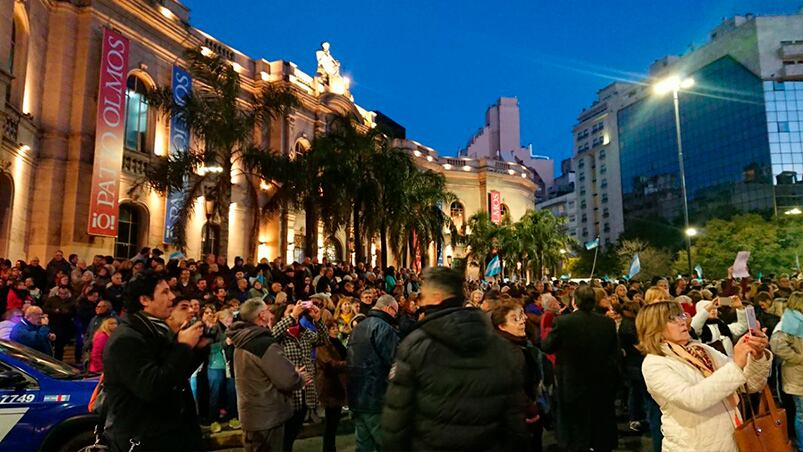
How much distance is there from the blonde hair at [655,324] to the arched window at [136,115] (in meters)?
21.4

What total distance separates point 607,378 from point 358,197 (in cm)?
1688

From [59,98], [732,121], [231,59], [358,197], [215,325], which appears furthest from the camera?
[732,121]

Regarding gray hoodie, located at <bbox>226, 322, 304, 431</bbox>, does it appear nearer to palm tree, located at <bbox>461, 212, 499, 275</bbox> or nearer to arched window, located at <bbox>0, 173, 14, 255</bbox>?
arched window, located at <bbox>0, 173, 14, 255</bbox>

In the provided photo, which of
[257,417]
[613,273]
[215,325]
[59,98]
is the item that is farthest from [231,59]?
[613,273]

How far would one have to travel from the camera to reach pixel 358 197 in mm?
21656

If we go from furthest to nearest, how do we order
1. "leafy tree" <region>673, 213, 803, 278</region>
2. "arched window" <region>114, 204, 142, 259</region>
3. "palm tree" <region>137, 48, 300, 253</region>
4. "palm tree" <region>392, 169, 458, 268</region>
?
"leafy tree" <region>673, 213, 803, 278</region> → "palm tree" <region>392, 169, 458, 268</region> → "arched window" <region>114, 204, 142, 259</region> → "palm tree" <region>137, 48, 300, 253</region>

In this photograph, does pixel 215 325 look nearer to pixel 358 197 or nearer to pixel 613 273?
pixel 358 197

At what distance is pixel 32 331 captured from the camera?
8242 millimetres

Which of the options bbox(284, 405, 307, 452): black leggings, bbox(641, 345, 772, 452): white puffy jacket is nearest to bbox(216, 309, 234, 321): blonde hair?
bbox(284, 405, 307, 452): black leggings

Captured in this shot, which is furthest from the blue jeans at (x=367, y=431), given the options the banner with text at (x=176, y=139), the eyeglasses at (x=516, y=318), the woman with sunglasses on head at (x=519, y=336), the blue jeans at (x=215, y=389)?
A: the banner with text at (x=176, y=139)

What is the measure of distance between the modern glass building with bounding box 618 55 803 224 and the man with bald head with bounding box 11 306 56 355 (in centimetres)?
7669

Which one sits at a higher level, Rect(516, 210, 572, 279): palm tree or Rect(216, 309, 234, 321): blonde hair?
Rect(516, 210, 572, 279): palm tree

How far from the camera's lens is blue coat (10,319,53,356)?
8.10 m

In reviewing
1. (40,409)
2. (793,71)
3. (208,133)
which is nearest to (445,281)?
(40,409)
